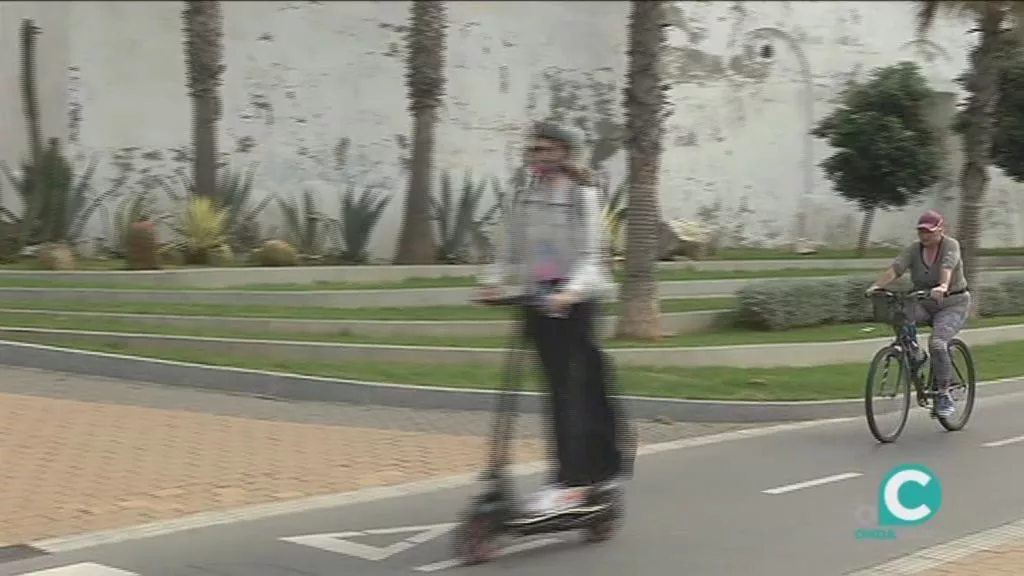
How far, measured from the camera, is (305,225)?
1902 cm

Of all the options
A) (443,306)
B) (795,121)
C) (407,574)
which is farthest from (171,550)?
(795,121)

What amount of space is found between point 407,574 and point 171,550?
4.26 ft

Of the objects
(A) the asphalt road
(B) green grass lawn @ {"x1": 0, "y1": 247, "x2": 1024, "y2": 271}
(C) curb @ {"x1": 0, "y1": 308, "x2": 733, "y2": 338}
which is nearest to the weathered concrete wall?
(B) green grass lawn @ {"x1": 0, "y1": 247, "x2": 1024, "y2": 271}

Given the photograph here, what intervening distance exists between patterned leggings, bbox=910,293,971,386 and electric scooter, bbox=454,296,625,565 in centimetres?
430

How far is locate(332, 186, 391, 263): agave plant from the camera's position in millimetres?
18734

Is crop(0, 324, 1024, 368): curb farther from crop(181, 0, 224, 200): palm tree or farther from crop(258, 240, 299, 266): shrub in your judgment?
crop(181, 0, 224, 200): palm tree

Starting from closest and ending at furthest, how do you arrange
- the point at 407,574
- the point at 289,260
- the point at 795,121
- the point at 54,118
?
the point at 407,574
the point at 289,260
the point at 54,118
the point at 795,121

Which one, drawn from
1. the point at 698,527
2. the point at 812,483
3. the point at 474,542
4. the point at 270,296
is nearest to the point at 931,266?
the point at 812,483

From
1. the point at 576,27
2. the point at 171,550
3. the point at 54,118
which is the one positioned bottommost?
the point at 171,550

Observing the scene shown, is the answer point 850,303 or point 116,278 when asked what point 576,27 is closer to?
point 850,303

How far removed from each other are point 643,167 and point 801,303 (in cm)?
304

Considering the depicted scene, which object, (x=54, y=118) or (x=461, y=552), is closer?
(x=461, y=552)

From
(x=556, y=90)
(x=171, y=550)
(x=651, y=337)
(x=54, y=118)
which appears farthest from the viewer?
(x=556, y=90)

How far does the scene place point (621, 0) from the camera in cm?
2347
